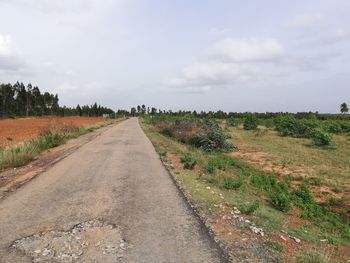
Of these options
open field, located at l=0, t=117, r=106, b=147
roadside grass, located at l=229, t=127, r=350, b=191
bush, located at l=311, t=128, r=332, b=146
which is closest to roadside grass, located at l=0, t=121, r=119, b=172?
open field, located at l=0, t=117, r=106, b=147

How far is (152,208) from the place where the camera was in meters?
7.79

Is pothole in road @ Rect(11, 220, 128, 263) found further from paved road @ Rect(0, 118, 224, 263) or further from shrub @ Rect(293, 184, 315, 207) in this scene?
shrub @ Rect(293, 184, 315, 207)

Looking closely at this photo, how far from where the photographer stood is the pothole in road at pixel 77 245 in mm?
5336

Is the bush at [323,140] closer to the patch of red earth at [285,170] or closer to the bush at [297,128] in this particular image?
the patch of red earth at [285,170]

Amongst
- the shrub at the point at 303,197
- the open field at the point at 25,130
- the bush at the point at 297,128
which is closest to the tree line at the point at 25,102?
the open field at the point at 25,130

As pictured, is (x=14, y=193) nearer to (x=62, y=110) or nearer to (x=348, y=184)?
(x=348, y=184)

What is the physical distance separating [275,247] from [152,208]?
2.70 metres

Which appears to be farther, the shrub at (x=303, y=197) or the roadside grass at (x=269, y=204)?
the shrub at (x=303, y=197)

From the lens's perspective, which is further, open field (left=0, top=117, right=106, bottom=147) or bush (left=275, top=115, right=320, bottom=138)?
bush (left=275, top=115, right=320, bottom=138)

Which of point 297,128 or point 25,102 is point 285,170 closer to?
point 297,128

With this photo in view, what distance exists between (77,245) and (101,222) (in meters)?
1.11

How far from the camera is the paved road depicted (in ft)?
17.9

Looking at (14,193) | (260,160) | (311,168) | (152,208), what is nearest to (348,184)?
(311,168)

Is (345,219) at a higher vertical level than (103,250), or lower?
lower
